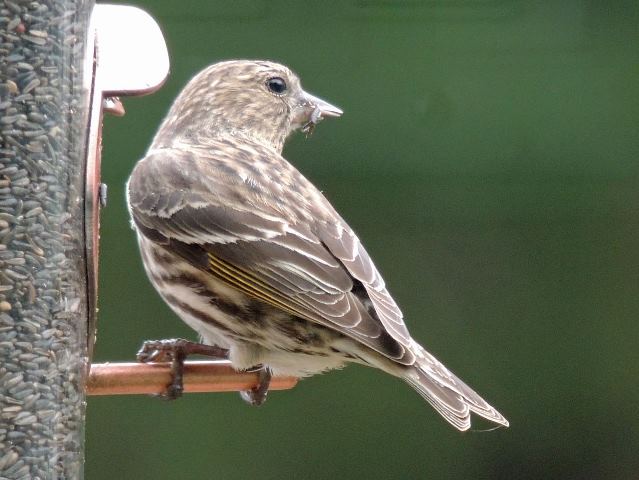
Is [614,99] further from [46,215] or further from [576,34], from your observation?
[46,215]

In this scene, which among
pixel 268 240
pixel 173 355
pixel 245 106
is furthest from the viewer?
pixel 245 106

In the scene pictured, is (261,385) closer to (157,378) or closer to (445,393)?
(157,378)

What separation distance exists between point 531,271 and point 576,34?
125 cm

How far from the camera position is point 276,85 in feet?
18.1

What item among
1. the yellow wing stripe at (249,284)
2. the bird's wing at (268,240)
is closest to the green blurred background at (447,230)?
the bird's wing at (268,240)

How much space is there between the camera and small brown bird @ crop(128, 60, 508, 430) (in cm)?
436

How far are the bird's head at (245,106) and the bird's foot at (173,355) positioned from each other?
3.44ft

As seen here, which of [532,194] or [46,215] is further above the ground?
[46,215]

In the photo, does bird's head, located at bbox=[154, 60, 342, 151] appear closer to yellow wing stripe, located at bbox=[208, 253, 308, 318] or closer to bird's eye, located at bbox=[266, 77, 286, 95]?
bird's eye, located at bbox=[266, 77, 286, 95]

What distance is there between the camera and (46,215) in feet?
12.6

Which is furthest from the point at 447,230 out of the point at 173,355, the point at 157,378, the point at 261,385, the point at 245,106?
the point at 157,378

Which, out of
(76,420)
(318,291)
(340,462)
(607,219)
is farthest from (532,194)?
(76,420)

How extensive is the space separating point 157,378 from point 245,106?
1.50 m

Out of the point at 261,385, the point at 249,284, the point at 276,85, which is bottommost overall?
the point at 261,385
